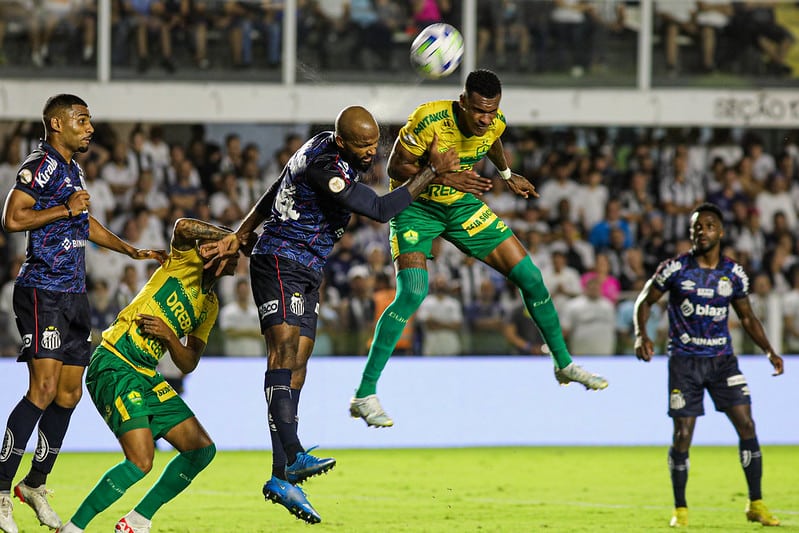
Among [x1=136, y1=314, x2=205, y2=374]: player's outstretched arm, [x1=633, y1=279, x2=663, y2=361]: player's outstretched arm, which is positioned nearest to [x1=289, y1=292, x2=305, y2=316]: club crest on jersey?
[x1=136, y1=314, x2=205, y2=374]: player's outstretched arm

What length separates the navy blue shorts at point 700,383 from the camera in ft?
34.4

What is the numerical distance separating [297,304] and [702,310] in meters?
4.04

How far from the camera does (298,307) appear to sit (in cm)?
802

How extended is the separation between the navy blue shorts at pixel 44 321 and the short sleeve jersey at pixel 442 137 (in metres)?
2.36

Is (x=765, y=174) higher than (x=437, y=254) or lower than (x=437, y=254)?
higher

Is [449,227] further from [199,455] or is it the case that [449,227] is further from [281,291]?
[199,455]

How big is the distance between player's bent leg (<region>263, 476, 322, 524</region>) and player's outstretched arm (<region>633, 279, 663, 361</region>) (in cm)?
381

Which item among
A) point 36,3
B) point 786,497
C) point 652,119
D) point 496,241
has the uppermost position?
point 36,3

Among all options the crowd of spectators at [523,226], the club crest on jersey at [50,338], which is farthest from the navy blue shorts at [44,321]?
the crowd of spectators at [523,226]

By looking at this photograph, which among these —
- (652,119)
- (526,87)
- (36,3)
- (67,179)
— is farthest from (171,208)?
(67,179)

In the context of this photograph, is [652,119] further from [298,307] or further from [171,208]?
[298,307]

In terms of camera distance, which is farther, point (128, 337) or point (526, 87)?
point (526, 87)

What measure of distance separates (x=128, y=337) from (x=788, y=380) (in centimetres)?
1036

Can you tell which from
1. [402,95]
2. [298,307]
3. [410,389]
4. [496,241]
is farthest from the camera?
[402,95]
